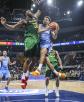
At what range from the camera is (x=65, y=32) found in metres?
25.5

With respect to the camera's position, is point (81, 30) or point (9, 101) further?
point (81, 30)

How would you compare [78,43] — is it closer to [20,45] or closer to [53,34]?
[20,45]

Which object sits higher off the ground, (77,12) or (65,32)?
(77,12)

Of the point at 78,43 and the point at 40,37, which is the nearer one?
the point at 40,37

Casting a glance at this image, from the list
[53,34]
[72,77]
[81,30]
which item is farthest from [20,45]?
[53,34]

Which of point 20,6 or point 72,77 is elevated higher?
point 20,6

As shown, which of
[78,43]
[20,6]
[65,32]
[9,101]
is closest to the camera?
[9,101]

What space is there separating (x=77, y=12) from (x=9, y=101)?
741 inches

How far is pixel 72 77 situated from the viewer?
1772 centimetres

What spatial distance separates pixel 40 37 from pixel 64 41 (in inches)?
754

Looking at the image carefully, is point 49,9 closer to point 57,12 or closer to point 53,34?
point 57,12

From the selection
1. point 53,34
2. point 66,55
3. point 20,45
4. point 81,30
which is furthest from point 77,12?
point 53,34

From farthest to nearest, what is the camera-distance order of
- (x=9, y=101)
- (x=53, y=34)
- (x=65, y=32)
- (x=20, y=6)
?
1. (x=65, y=32)
2. (x=20, y=6)
3. (x=53, y=34)
4. (x=9, y=101)

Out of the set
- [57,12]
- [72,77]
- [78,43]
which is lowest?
[72,77]
